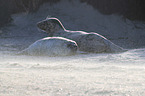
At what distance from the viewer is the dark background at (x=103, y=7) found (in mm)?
11938

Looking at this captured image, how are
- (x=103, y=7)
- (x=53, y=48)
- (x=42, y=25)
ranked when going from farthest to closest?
(x=103, y=7), (x=42, y=25), (x=53, y=48)

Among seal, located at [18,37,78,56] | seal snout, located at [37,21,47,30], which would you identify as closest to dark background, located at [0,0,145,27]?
seal snout, located at [37,21,47,30]

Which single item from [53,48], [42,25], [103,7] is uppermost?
[53,48]

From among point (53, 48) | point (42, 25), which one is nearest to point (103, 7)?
point (42, 25)

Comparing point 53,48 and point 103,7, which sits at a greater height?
point 53,48

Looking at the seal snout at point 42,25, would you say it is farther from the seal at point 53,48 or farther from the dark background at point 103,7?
the dark background at point 103,7

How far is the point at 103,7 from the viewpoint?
483 inches

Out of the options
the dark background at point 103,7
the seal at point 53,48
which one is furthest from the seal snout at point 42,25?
the dark background at point 103,7

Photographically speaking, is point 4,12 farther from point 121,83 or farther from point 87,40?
point 121,83

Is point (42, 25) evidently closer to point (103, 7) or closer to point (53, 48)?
point (53, 48)

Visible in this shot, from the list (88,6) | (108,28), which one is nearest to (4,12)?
(88,6)

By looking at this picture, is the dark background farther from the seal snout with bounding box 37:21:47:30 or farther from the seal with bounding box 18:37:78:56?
the seal with bounding box 18:37:78:56

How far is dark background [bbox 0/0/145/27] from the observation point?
11.9 meters

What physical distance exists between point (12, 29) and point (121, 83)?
9.12 m
